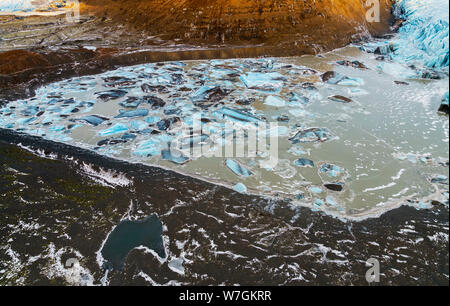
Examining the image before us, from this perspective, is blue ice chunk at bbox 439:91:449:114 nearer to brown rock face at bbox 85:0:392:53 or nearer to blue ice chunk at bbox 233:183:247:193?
blue ice chunk at bbox 233:183:247:193

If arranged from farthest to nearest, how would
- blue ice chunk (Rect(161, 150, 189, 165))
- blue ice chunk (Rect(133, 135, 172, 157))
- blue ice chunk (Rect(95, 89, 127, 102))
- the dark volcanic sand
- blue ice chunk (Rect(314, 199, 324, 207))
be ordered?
blue ice chunk (Rect(95, 89, 127, 102)) → blue ice chunk (Rect(133, 135, 172, 157)) → blue ice chunk (Rect(161, 150, 189, 165)) → blue ice chunk (Rect(314, 199, 324, 207)) → the dark volcanic sand

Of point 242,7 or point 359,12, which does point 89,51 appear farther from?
point 359,12

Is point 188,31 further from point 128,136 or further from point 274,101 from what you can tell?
point 128,136

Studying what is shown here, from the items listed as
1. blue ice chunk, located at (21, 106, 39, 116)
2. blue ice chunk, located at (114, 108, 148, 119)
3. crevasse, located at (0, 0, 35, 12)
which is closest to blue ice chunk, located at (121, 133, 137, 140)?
blue ice chunk, located at (114, 108, 148, 119)

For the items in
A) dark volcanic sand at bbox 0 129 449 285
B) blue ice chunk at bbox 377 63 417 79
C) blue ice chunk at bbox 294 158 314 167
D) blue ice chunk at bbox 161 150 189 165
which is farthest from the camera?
blue ice chunk at bbox 377 63 417 79

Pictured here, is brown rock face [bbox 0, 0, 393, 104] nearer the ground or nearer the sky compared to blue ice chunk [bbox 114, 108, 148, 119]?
nearer the sky

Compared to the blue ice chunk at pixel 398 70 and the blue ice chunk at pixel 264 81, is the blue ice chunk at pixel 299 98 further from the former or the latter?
the blue ice chunk at pixel 398 70
